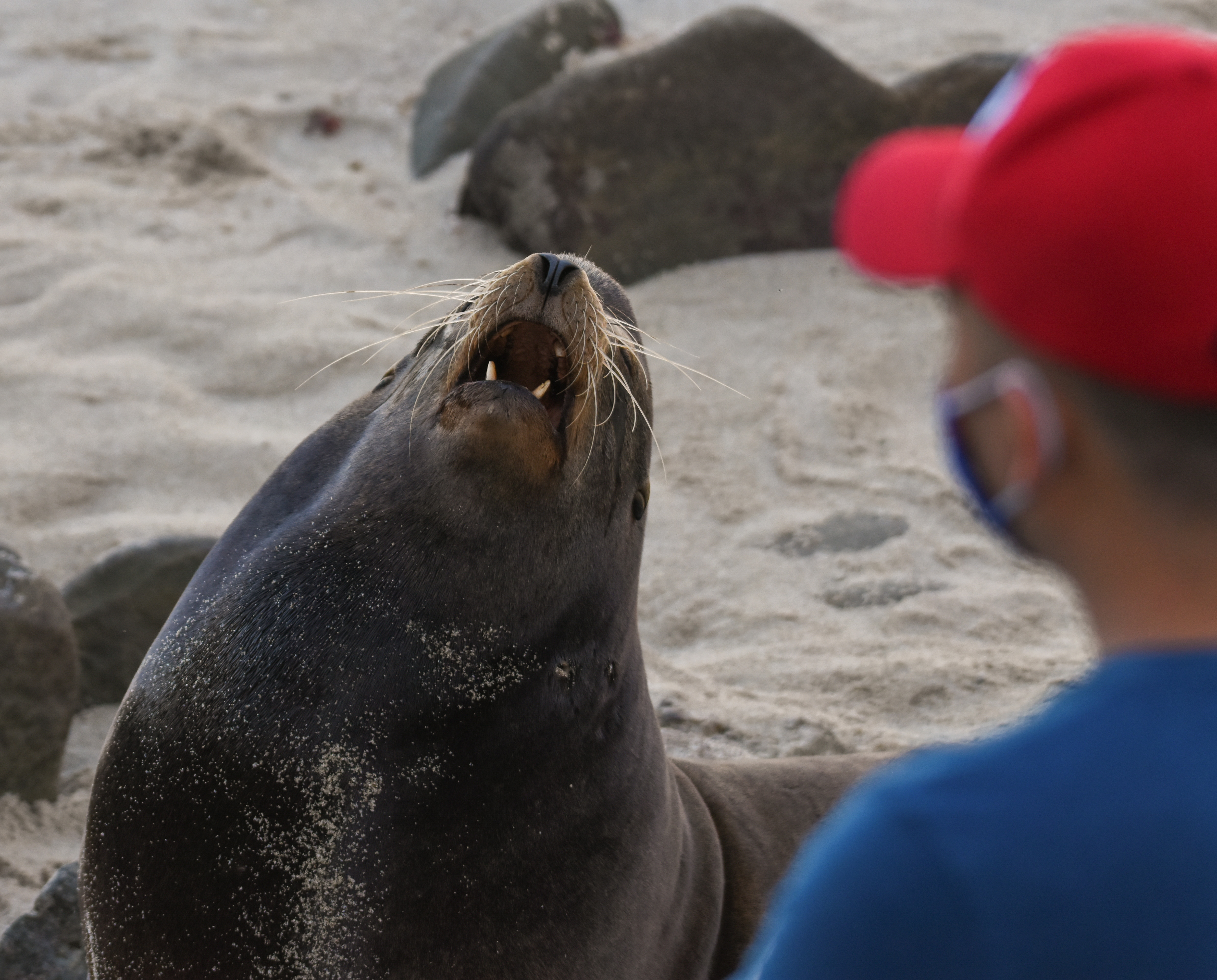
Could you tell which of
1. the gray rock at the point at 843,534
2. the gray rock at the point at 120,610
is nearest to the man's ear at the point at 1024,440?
the gray rock at the point at 120,610

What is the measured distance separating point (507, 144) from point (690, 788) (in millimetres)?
4133

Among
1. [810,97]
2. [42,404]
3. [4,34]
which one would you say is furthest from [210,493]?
[4,34]

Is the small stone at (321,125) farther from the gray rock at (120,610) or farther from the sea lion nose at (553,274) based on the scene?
the sea lion nose at (553,274)

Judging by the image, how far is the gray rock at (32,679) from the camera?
9.92 ft

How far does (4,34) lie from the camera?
7.88 m

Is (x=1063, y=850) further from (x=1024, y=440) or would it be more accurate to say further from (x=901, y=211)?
(x=901, y=211)

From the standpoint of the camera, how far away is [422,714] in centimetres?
194

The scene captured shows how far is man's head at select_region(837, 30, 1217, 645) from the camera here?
0.83 meters

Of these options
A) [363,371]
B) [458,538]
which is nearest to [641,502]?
[458,538]

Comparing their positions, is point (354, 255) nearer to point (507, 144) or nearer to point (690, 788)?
point (507, 144)

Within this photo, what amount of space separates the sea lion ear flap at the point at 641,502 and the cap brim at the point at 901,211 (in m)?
1.33

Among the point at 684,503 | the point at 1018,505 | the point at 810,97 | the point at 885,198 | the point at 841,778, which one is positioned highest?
the point at 885,198

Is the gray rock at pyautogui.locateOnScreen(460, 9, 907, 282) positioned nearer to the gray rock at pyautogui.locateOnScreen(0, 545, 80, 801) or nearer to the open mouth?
the gray rock at pyautogui.locateOnScreen(0, 545, 80, 801)

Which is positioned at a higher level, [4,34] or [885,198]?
[885,198]
